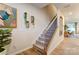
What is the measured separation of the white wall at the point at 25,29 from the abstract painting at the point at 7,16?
0.21 ft

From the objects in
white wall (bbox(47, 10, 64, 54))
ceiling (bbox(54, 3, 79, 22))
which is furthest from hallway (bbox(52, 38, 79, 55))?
ceiling (bbox(54, 3, 79, 22))

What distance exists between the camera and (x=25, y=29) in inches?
100.0

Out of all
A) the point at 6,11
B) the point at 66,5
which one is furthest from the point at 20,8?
the point at 66,5

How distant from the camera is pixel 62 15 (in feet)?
8.24

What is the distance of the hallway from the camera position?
2.52 m

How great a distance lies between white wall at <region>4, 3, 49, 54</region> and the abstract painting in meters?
0.06

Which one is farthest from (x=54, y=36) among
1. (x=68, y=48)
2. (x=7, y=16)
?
(x=7, y=16)

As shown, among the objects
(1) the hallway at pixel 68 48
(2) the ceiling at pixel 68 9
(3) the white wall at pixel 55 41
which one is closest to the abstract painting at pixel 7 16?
(2) the ceiling at pixel 68 9

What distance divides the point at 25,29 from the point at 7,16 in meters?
0.35

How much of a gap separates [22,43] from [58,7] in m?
0.82

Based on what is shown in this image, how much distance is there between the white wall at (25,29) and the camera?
251cm

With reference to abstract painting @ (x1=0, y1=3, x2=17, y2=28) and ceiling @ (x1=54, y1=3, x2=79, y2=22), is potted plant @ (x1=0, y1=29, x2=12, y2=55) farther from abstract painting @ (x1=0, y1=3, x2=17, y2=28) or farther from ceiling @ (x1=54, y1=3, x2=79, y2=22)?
ceiling @ (x1=54, y1=3, x2=79, y2=22)

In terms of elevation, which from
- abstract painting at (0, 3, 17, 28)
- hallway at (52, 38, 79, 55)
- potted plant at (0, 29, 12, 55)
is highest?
abstract painting at (0, 3, 17, 28)
